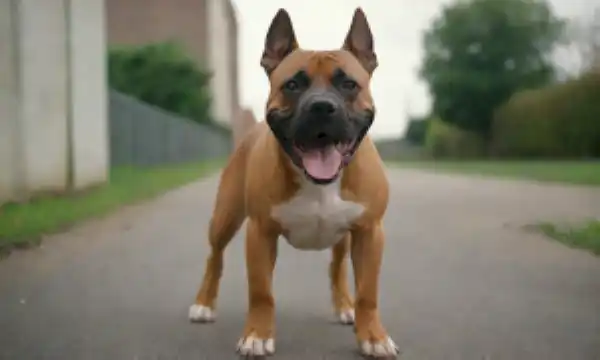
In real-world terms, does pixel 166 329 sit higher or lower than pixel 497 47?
lower

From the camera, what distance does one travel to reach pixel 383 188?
44.7 inches

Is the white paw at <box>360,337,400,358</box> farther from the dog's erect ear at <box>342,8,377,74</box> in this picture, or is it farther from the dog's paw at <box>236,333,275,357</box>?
the dog's erect ear at <box>342,8,377,74</box>

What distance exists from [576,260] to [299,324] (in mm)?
409

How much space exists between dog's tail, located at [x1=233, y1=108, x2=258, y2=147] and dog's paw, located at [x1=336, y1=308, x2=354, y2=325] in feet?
1.03

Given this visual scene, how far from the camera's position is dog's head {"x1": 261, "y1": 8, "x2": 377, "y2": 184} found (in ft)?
3.23

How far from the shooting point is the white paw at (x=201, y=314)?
4.15 ft

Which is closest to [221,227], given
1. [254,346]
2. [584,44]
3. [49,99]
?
[254,346]

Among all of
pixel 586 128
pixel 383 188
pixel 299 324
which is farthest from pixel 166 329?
pixel 586 128

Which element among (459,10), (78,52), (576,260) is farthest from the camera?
(576,260)

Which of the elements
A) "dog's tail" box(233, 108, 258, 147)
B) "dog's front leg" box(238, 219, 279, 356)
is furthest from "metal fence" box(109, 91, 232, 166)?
"dog's front leg" box(238, 219, 279, 356)

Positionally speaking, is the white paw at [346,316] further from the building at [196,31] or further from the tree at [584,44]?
the tree at [584,44]

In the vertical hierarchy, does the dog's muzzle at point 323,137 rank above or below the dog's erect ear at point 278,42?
below

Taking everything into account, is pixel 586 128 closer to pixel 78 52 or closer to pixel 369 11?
pixel 369 11

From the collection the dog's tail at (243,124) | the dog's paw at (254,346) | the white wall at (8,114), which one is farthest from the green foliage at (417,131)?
the white wall at (8,114)
